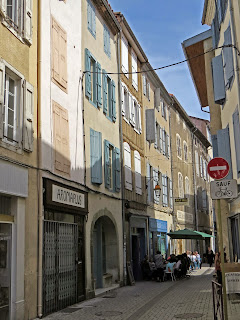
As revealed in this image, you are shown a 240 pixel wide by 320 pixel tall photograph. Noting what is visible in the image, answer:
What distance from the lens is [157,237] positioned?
23781 mm

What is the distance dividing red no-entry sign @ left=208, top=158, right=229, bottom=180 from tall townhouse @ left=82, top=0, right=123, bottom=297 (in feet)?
23.6

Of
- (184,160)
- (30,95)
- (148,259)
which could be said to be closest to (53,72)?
(30,95)

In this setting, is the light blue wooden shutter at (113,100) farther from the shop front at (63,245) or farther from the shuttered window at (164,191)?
the shuttered window at (164,191)

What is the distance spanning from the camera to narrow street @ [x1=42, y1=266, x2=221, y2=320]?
10352mm

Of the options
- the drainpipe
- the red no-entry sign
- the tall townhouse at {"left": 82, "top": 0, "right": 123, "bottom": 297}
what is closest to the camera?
the red no-entry sign

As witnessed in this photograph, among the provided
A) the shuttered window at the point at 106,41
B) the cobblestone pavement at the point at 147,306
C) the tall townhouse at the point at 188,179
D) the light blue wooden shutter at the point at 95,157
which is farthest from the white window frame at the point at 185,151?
the light blue wooden shutter at the point at 95,157

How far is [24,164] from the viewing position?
9.88 metres

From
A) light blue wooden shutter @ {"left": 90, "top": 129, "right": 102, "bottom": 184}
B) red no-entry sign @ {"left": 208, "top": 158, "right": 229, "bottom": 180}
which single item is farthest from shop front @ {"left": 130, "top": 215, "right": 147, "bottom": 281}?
red no-entry sign @ {"left": 208, "top": 158, "right": 229, "bottom": 180}

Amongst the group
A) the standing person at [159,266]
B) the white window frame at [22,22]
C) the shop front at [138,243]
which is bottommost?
the standing person at [159,266]

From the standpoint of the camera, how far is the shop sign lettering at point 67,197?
37.4ft

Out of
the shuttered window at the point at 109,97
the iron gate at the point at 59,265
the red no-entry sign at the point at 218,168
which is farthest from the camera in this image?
the shuttered window at the point at 109,97

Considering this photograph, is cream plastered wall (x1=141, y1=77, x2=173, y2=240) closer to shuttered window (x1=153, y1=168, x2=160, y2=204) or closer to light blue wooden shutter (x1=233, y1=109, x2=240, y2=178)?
shuttered window (x1=153, y1=168, x2=160, y2=204)

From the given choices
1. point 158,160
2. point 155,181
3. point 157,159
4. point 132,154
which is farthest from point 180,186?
point 132,154

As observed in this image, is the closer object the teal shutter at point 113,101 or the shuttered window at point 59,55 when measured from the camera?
the shuttered window at point 59,55
